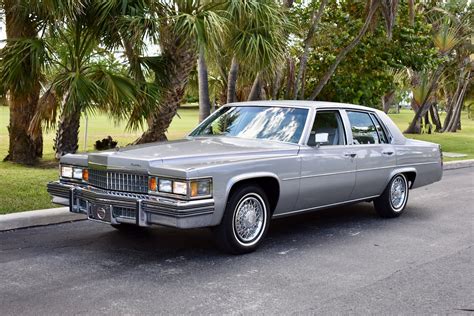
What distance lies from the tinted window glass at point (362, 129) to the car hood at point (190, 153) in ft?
4.24

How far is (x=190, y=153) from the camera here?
231 inches

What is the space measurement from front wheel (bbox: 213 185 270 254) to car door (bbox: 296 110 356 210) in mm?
599

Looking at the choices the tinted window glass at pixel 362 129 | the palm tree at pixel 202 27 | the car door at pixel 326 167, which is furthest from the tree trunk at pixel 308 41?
the car door at pixel 326 167

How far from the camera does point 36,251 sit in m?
6.03

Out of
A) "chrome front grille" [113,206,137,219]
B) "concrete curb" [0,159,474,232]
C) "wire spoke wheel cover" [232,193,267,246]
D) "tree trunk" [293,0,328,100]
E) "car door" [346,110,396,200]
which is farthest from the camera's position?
"tree trunk" [293,0,328,100]

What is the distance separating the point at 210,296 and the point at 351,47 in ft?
37.7

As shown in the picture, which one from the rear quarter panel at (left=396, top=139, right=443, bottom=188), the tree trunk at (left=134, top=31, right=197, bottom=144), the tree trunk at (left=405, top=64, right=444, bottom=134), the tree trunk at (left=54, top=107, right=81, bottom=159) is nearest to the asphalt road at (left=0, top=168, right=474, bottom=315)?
the rear quarter panel at (left=396, top=139, right=443, bottom=188)

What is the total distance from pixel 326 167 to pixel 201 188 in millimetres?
1921

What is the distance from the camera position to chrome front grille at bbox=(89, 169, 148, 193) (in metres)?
5.63

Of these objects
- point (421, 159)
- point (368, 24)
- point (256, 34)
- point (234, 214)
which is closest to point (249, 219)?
point (234, 214)

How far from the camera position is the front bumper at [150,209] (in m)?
5.34

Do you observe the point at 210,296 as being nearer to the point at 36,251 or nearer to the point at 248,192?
the point at 248,192

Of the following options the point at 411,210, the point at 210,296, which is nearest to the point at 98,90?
the point at 411,210

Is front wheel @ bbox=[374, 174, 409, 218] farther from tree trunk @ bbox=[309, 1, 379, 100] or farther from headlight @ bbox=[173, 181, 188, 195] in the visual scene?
tree trunk @ bbox=[309, 1, 379, 100]
